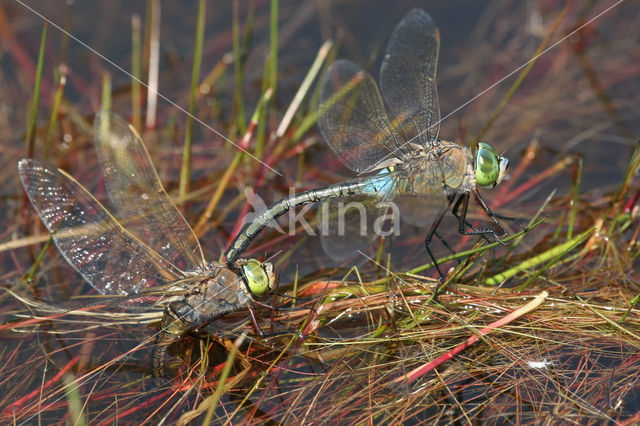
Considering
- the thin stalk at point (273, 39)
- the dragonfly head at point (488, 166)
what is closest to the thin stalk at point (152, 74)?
the thin stalk at point (273, 39)

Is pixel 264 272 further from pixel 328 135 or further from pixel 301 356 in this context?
pixel 328 135

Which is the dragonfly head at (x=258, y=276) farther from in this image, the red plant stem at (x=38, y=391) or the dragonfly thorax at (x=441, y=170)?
the dragonfly thorax at (x=441, y=170)

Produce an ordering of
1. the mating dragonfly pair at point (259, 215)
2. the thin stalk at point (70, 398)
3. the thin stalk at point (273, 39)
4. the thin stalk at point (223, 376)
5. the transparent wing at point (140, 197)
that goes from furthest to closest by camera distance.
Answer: the thin stalk at point (273, 39) → the transparent wing at point (140, 197) → the mating dragonfly pair at point (259, 215) → the thin stalk at point (70, 398) → the thin stalk at point (223, 376)

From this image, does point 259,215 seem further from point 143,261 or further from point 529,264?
point 529,264

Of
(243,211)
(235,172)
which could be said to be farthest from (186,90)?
(243,211)

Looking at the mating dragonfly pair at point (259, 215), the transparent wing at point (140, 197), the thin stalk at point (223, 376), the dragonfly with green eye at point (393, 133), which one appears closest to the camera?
the thin stalk at point (223, 376)

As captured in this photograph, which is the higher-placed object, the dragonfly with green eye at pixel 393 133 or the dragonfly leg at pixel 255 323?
the dragonfly with green eye at pixel 393 133
